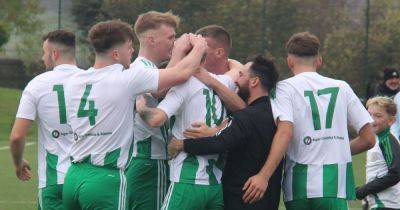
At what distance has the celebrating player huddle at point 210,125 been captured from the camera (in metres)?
6.69

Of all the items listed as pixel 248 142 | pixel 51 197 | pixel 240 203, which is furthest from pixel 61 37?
pixel 240 203

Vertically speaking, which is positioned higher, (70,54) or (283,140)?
(70,54)

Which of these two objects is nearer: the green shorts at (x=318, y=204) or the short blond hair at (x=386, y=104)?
the green shorts at (x=318, y=204)

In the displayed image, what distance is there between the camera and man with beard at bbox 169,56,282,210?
6.67 metres

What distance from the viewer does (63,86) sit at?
25.6 feet

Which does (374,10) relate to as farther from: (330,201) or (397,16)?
(330,201)

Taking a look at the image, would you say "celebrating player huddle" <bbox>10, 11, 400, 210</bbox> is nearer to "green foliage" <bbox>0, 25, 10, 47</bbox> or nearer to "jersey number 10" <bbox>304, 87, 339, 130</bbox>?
"jersey number 10" <bbox>304, 87, 339, 130</bbox>

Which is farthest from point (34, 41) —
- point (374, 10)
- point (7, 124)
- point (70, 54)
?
point (70, 54)

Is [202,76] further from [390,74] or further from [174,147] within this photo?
[390,74]

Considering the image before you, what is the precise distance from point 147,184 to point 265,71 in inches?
54.1

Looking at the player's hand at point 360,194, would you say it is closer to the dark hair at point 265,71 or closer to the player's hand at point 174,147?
the dark hair at point 265,71

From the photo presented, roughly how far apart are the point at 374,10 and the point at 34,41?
10779 mm

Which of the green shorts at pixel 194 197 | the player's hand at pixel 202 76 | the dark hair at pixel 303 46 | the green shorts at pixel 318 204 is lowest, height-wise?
the green shorts at pixel 318 204

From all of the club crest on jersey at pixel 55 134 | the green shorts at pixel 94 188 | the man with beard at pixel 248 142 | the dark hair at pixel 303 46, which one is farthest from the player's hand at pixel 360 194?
the club crest on jersey at pixel 55 134
